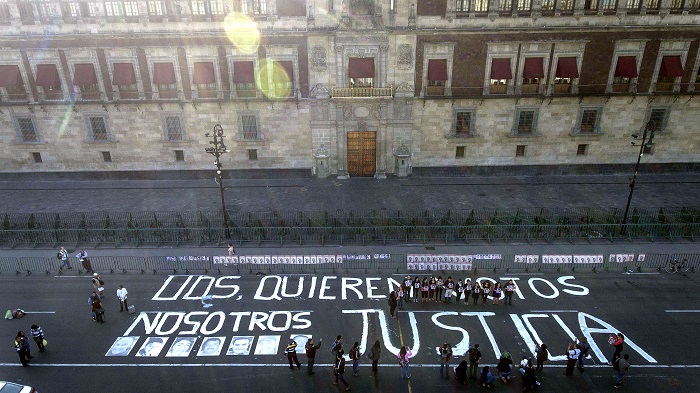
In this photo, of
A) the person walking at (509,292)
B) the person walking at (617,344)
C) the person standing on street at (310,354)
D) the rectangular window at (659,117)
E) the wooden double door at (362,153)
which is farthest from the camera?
the wooden double door at (362,153)

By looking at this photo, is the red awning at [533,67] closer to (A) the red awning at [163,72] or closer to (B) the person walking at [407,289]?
(B) the person walking at [407,289]

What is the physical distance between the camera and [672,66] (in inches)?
1223

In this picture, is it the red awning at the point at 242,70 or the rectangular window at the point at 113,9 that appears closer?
the rectangular window at the point at 113,9

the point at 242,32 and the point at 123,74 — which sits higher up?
the point at 242,32

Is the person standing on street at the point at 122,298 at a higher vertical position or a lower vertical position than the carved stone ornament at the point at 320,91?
lower

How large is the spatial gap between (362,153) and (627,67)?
2031 cm

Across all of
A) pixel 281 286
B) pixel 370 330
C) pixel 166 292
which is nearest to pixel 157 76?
pixel 166 292

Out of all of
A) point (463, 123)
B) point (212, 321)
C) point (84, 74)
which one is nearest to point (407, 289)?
point (212, 321)

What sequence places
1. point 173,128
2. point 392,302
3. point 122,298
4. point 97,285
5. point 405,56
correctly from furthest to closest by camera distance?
point 173,128
point 405,56
point 97,285
point 122,298
point 392,302

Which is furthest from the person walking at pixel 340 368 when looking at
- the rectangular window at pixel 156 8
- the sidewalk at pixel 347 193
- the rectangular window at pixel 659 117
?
the rectangular window at pixel 659 117

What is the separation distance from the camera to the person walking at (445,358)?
13949mm

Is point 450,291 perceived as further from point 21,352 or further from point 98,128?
point 98,128

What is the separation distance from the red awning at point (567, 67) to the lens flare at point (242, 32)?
22.1 metres

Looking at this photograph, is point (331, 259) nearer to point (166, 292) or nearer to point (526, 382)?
point (166, 292)
